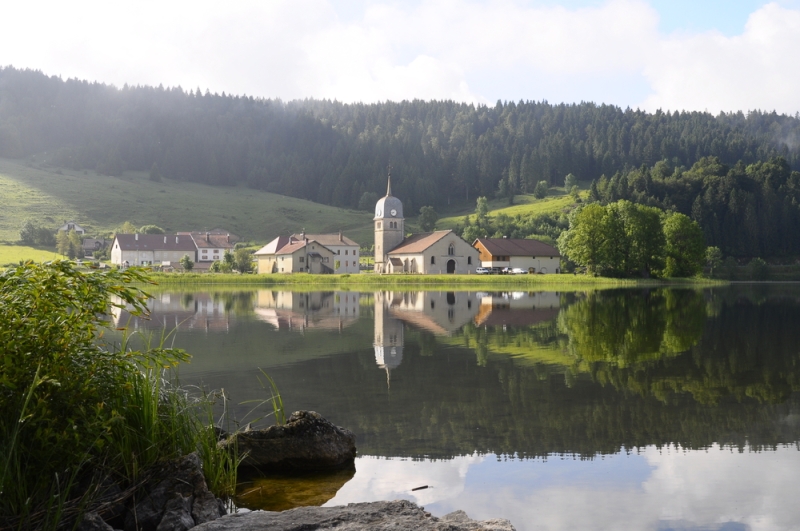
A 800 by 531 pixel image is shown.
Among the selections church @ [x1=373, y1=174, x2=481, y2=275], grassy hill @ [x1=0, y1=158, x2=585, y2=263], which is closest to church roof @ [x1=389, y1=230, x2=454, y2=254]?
church @ [x1=373, y1=174, x2=481, y2=275]

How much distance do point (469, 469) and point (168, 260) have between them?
116 meters

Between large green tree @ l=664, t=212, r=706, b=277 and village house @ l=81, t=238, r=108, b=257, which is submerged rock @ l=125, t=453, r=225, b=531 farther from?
village house @ l=81, t=238, r=108, b=257

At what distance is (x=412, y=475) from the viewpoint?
9.56 metres

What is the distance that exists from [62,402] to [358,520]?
9.53 ft

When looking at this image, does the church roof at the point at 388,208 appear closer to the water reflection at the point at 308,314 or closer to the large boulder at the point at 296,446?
the water reflection at the point at 308,314

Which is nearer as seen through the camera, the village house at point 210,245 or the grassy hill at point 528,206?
the village house at point 210,245

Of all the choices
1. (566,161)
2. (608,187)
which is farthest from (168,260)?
(566,161)

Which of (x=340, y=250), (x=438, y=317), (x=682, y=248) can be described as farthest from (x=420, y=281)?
(x=438, y=317)

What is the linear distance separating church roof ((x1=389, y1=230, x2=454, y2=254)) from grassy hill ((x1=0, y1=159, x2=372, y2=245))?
27822 mm

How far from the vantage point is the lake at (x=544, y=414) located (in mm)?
8680

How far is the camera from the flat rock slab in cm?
641

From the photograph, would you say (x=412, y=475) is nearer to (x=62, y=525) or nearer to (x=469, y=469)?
(x=469, y=469)

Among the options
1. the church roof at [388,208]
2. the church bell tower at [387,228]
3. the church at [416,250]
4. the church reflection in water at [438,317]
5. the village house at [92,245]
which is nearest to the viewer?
the church reflection in water at [438,317]

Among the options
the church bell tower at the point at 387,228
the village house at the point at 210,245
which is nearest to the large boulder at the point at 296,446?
the church bell tower at the point at 387,228
